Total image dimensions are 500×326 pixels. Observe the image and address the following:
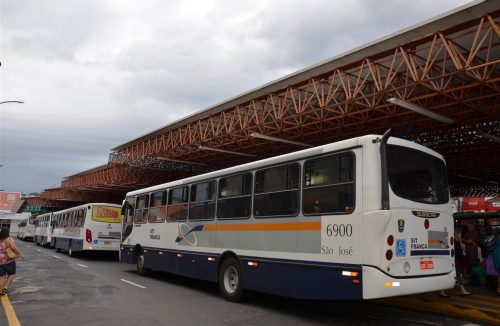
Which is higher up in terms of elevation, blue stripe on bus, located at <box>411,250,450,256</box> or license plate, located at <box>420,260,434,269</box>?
blue stripe on bus, located at <box>411,250,450,256</box>

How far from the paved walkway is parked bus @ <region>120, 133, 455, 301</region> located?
3.57ft

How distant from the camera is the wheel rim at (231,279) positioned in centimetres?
1009

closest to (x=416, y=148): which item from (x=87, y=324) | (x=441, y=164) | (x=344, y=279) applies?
(x=441, y=164)

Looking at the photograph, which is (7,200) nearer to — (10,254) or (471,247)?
(10,254)

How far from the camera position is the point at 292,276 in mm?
8273

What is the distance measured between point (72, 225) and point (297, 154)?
742 inches

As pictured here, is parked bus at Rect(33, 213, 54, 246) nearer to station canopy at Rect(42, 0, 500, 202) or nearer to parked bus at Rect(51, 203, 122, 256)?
station canopy at Rect(42, 0, 500, 202)

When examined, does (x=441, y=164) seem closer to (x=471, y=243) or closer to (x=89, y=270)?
(x=471, y=243)

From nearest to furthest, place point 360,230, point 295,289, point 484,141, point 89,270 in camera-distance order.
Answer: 1. point 360,230
2. point 295,289
3. point 89,270
4. point 484,141

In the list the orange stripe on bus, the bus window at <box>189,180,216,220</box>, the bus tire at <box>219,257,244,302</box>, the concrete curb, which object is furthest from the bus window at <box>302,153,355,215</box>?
the bus window at <box>189,180,216,220</box>

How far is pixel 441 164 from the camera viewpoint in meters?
8.66

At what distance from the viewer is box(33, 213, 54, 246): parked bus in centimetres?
3169

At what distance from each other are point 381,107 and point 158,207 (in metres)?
7.75

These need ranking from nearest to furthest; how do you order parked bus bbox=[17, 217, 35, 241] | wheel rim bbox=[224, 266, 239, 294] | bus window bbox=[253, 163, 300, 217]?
bus window bbox=[253, 163, 300, 217]
wheel rim bbox=[224, 266, 239, 294]
parked bus bbox=[17, 217, 35, 241]
